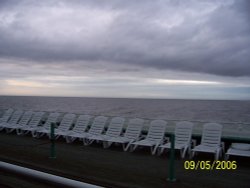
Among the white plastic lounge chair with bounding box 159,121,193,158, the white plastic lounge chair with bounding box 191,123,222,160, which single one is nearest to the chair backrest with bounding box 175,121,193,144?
the white plastic lounge chair with bounding box 159,121,193,158

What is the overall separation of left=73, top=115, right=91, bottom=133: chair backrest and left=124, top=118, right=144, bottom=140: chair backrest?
5.28ft

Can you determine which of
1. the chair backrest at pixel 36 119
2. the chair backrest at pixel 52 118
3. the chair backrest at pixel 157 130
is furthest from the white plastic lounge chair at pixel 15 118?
the chair backrest at pixel 157 130

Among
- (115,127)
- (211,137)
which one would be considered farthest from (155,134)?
(211,137)

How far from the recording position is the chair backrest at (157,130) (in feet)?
25.2

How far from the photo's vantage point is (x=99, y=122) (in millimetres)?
8938

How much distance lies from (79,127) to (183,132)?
3438 millimetres

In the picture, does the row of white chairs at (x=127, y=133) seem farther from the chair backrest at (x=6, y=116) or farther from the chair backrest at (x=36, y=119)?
the chair backrest at (x=6, y=116)

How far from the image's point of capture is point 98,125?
8.89m

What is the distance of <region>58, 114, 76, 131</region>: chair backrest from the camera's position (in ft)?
31.3

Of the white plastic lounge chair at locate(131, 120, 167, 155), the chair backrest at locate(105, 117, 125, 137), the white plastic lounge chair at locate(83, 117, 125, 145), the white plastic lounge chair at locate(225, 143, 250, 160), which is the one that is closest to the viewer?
the white plastic lounge chair at locate(225, 143, 250, 160)

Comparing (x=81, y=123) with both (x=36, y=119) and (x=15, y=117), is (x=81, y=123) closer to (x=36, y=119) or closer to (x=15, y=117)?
(x=36, y=119)

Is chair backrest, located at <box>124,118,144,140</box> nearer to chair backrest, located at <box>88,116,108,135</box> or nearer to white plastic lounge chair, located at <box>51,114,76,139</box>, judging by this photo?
chair backrest, located at <box>88,116,108,135</box>

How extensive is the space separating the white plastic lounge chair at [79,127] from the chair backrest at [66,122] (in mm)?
273
